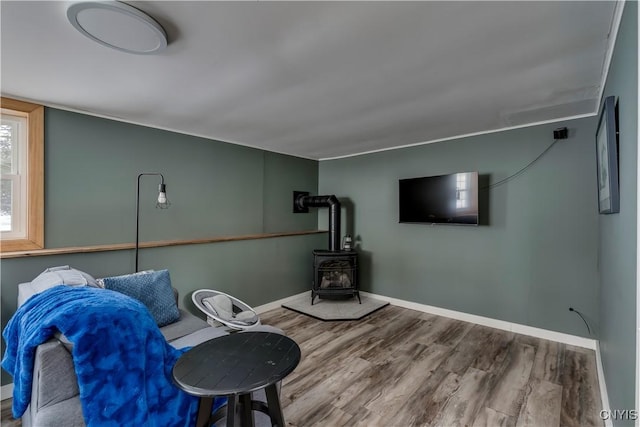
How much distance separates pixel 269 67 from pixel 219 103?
837mm

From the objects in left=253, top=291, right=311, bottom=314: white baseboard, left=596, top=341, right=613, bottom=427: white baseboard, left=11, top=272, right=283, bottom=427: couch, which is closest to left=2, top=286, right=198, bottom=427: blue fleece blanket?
left=11, top=272, right=283, bottom=427: couch

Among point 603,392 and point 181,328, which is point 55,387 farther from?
point 603,392

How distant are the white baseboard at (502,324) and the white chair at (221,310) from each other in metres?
2.14

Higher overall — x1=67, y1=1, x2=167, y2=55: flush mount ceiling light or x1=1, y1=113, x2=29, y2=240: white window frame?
x1=67, y1=1, x2=167, y2=55: flush mount ceiling light

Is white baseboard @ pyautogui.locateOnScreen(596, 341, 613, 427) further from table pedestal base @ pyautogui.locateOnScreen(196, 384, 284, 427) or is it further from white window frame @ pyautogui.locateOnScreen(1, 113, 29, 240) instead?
white window frame @ pyautogui.locateOnScreen(1, 113, 29, 240)

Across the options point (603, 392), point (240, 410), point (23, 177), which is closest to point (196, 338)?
point (240, 410)

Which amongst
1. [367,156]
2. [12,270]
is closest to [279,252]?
[367,156]

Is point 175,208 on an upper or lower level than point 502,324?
upper

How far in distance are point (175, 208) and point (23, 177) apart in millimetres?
1242

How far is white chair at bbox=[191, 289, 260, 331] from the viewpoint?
→ 280 centimetres

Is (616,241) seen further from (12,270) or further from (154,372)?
(12,270)

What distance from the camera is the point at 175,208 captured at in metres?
3.36

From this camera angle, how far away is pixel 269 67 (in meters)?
1.90

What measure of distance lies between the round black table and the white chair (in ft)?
4.34
